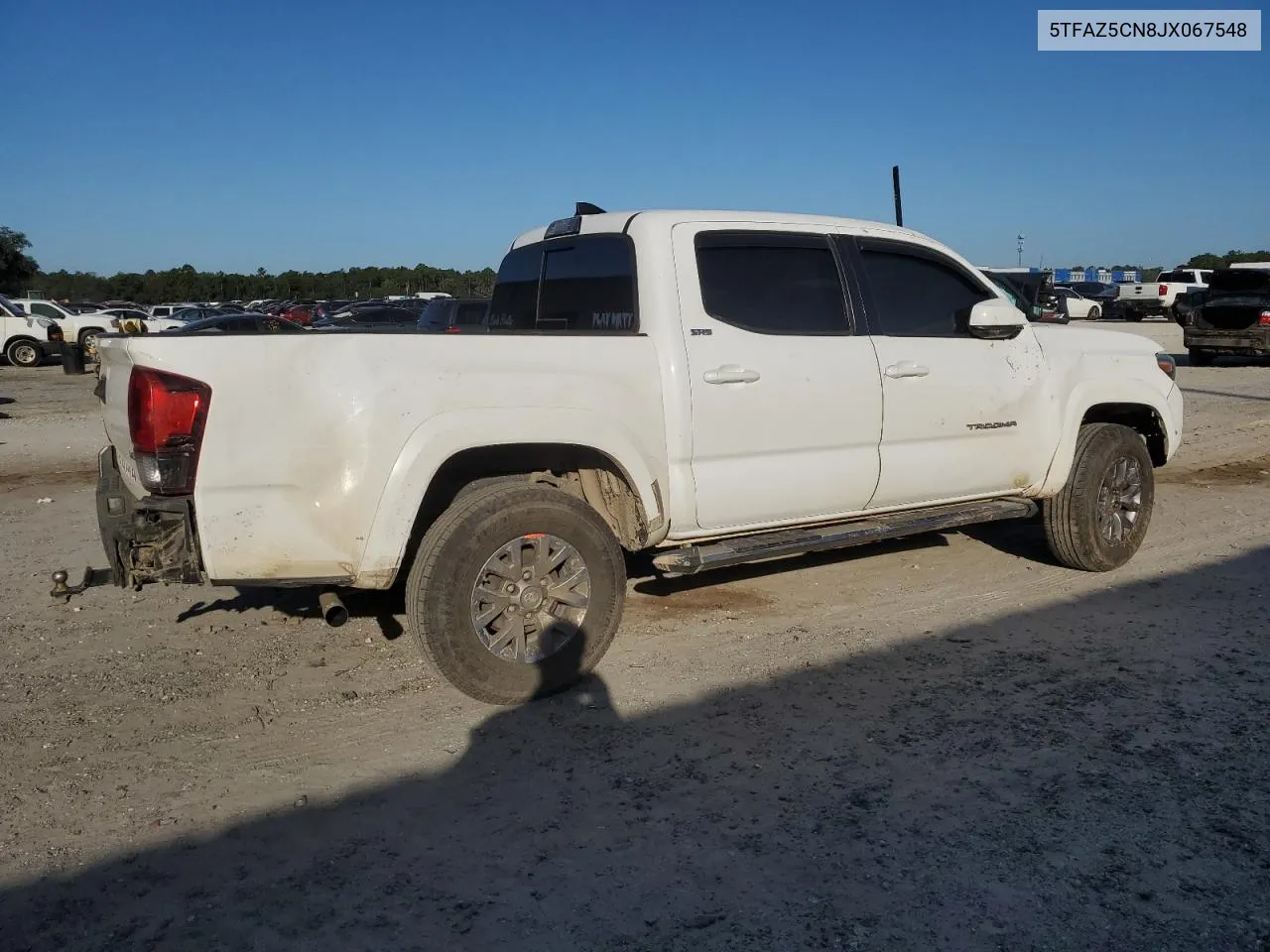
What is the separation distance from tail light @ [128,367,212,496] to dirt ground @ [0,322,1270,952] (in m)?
1.07

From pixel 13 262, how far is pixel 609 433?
6638 centimetres

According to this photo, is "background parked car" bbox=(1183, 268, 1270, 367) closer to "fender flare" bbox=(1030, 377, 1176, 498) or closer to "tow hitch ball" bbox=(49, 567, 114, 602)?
"fender flare" bbox=(1030, 377, 1176, 498)

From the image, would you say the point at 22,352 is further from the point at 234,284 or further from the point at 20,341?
the point at 234,284

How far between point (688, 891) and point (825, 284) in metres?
3.19

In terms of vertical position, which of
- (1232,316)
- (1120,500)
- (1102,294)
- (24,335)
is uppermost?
(24,335)

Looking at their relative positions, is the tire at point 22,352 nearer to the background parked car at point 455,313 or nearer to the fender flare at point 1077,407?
the background parked car at point 455,313

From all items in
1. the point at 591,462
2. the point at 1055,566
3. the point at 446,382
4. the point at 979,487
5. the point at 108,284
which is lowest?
the point at 1055,566

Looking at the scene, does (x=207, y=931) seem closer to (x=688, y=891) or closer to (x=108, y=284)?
(x=688, y=891)

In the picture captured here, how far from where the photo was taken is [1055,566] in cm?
651

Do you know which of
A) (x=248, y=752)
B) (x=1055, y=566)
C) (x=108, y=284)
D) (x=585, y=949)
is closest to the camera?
(x=585, y=949)

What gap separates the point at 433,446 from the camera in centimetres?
415

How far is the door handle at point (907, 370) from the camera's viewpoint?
5.27 m

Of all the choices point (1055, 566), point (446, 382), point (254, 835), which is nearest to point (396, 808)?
point (254, 835)

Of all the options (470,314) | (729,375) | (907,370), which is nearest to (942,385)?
(907,370)
